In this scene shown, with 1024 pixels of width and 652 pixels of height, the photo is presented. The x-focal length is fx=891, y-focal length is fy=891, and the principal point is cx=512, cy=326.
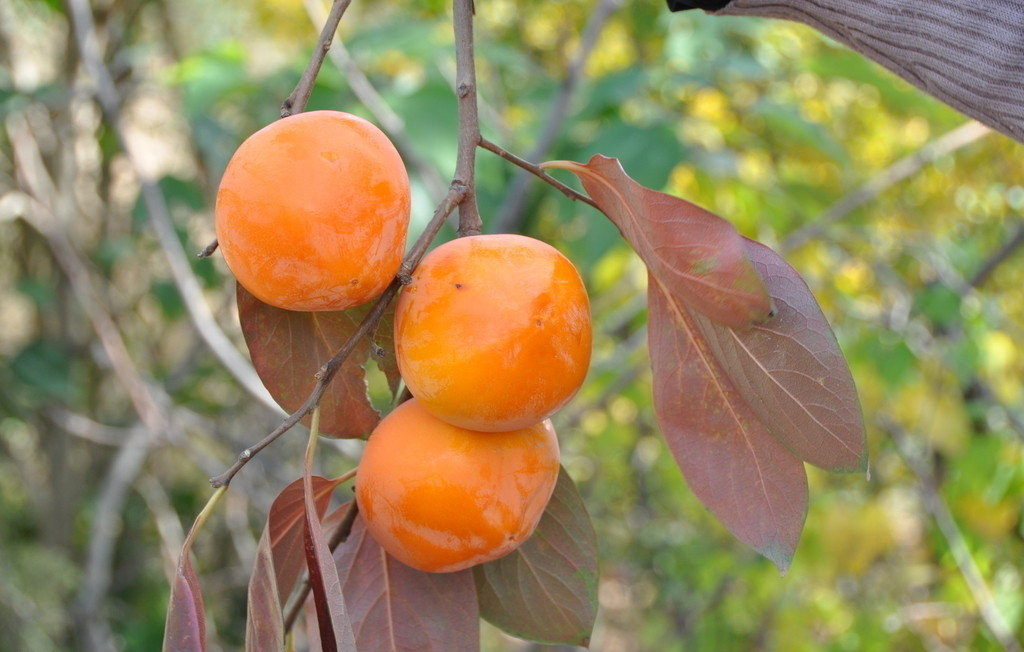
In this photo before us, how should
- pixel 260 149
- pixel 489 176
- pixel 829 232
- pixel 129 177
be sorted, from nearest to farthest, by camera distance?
pixel 260 149, pixel 489 176, pixel 829 232, pixel 129 177

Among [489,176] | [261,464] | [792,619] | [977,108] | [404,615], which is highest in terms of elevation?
[977,108]

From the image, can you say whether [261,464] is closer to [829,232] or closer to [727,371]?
[829,232]

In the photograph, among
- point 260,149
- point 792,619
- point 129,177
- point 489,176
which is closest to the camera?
point 260,149

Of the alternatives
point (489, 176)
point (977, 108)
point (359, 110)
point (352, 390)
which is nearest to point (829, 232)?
point (489, 176)

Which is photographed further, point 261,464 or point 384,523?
point 261,464

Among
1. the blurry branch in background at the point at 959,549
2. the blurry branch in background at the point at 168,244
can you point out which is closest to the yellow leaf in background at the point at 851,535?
the blurry branch in background at the point at 959,549

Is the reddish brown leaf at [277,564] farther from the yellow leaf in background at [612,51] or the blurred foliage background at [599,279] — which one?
the yellow leaf in background at [612,51]
